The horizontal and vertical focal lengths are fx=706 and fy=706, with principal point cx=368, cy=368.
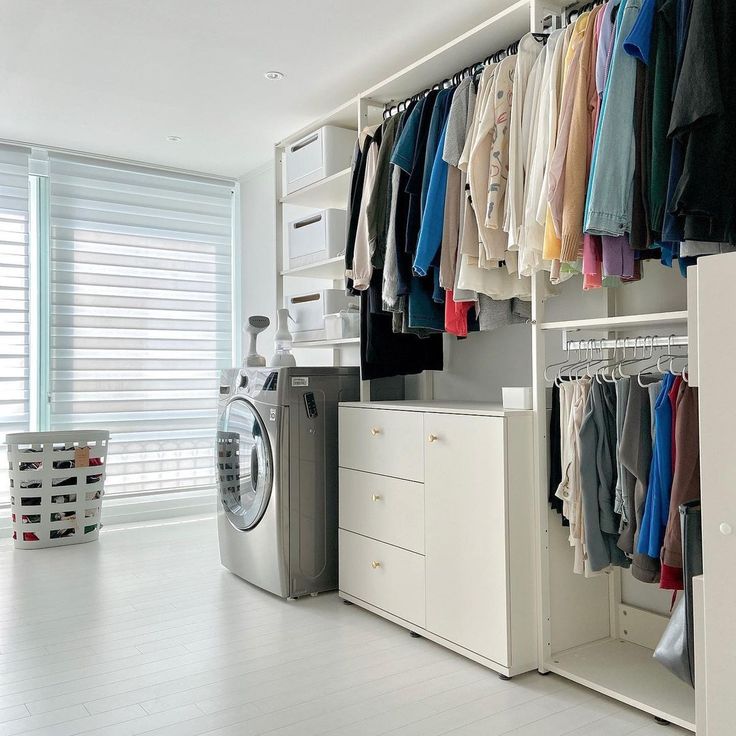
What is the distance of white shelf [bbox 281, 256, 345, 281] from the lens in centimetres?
324

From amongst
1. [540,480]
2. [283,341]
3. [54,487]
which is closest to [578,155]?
[540,480]

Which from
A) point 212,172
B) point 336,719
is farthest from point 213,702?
point 212,172

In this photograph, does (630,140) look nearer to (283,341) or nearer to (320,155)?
(320,155)

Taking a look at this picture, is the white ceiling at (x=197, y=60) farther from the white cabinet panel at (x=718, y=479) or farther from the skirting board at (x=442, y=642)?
the skirting board at (x=442, y=642)

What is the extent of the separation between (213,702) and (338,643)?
0.55m

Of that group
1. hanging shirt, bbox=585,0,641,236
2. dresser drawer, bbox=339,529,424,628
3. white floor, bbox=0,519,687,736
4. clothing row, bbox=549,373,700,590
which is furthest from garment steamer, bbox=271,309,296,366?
hanging shirt, bbox=585,0,641,236

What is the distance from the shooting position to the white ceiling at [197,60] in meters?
2.65

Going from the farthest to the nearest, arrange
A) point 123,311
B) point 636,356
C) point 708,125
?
1. point 123,311
2. point 636,356
3. point 708,125

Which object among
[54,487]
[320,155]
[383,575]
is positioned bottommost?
[383,575]

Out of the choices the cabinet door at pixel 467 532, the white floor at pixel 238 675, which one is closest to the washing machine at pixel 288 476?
the white floor at pixel 238 675

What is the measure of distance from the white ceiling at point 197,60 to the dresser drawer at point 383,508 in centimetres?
176

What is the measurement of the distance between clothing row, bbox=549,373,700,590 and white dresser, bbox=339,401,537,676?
0.46 feet

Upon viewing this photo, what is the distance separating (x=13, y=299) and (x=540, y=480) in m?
3.45

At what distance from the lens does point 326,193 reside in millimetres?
3434
